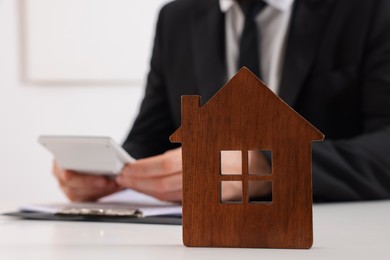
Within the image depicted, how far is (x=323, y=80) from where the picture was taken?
74.7 inches

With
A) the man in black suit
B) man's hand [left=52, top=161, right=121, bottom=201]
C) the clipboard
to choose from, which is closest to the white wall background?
the man in black suit

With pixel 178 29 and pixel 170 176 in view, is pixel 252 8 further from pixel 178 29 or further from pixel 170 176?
pixel 170 176

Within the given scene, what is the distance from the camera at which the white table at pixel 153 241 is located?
843 millimetres

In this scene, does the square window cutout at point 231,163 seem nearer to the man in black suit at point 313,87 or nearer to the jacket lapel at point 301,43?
the man in black suit at point 313,87

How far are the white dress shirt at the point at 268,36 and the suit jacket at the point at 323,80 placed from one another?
0.03 meters

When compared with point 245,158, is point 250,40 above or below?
above

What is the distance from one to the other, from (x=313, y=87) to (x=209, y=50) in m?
0.31

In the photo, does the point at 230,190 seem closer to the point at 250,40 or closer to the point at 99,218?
the point at 99,218

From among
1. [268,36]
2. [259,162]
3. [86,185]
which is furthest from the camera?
[268,36]

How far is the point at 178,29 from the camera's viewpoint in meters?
2.20

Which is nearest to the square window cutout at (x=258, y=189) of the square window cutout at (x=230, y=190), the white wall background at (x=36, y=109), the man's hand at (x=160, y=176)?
the square window cutout at (x=230, y=190)

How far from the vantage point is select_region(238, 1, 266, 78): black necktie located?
1.95 metres

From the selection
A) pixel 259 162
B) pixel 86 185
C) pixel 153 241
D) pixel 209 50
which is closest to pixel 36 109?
pixel 209 50

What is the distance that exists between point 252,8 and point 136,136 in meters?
0.46
